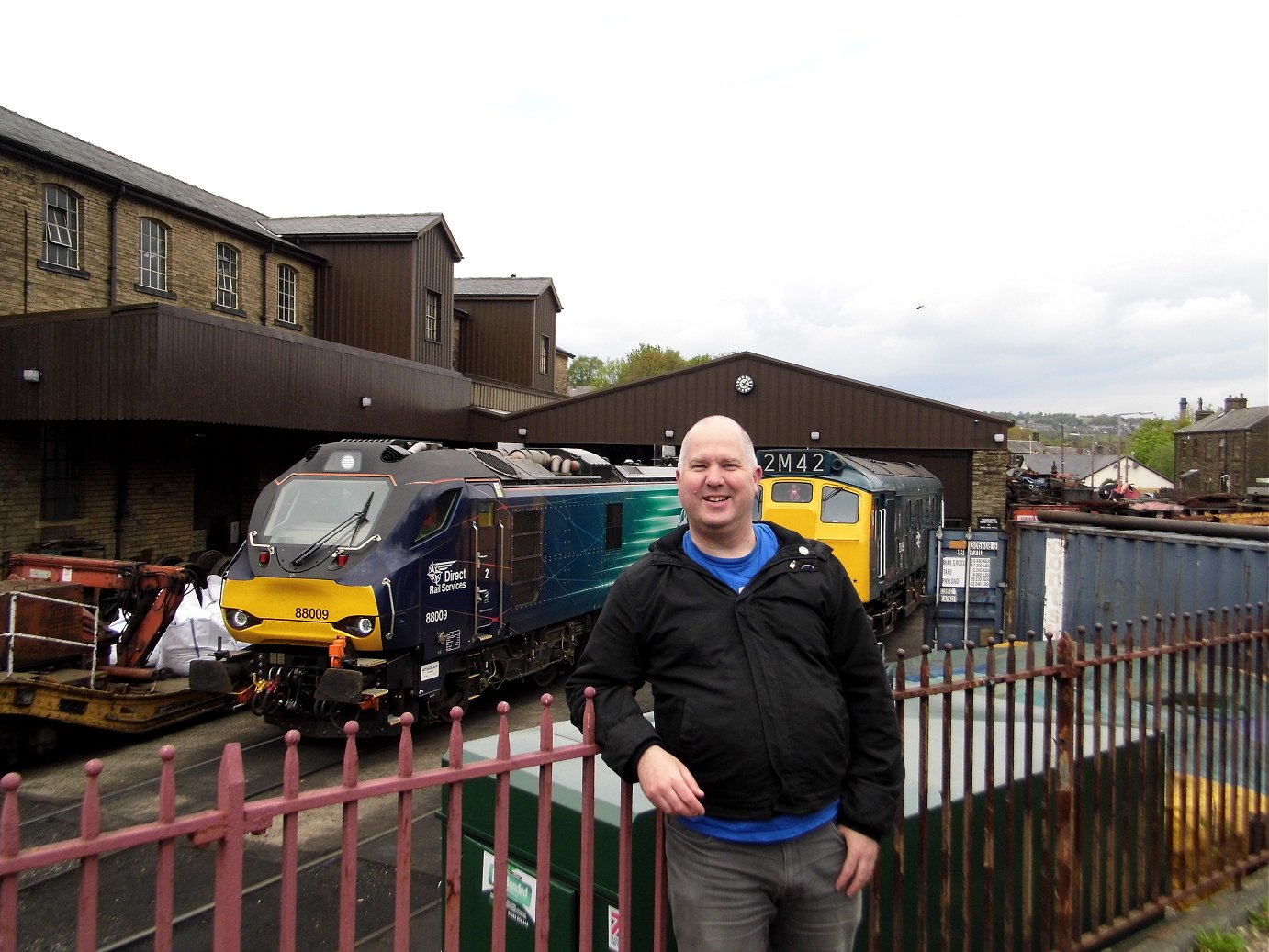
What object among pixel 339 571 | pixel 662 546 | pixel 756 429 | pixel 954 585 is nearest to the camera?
pixel 662 546

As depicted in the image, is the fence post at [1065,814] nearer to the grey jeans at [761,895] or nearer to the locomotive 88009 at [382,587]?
the grey jeans at [761,895]

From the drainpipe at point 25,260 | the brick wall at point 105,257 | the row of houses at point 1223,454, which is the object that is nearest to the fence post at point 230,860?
the brick wall at point 105,257

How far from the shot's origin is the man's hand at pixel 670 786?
7.22 feet

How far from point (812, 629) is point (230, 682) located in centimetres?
783

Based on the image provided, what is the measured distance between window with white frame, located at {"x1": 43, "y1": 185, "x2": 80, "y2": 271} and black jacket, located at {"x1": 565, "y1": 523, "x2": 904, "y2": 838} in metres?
17.4

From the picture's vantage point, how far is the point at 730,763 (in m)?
2.28

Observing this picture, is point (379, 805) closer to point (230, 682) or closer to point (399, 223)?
point (230, 682)

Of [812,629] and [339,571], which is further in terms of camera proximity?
[339,571]

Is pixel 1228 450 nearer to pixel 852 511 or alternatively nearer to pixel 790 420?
pixel 790 420

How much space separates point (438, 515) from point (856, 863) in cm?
720

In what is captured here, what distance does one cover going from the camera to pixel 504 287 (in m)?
32.6

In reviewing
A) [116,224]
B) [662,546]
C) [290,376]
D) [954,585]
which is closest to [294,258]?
[116,224]

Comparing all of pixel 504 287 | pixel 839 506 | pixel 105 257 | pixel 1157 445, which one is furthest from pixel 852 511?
pixel 1157 445

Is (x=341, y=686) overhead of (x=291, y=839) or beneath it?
beneath
